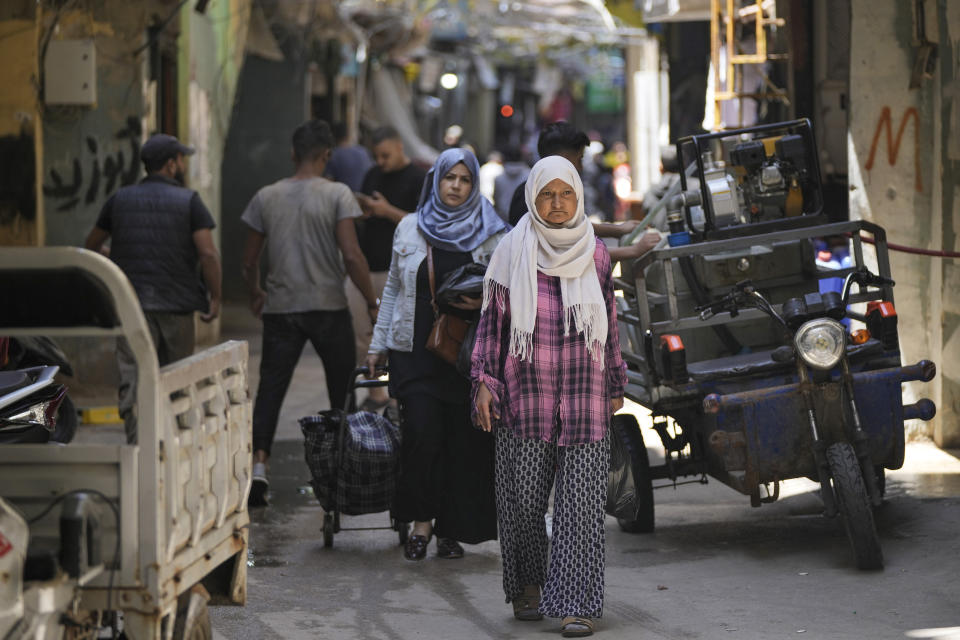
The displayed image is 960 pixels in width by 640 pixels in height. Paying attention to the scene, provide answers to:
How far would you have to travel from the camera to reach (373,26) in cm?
2347

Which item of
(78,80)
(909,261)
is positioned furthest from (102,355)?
(909,261)

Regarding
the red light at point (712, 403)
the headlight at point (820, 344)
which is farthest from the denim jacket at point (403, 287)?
the headlight at point (820, 344)

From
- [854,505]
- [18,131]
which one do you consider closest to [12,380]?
[854,505]

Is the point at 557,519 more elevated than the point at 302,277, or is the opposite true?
the point at 302,277

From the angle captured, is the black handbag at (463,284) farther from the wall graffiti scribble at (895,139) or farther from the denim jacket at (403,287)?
the wall graffiti scribble at (895,139)

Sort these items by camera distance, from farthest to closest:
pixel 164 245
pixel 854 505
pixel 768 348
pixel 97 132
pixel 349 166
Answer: pixel 349 166, pixel 97 132, pixel 164 245, pixel 768 348, pixel 854 505

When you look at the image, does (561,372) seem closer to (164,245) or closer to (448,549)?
(448,549)

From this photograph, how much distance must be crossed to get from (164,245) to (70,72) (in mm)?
2929

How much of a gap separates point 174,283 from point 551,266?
293cm

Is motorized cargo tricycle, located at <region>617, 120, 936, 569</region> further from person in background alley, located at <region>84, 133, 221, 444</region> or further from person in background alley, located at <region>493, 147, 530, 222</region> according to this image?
person in background alley, located at <region>493, 147, 530, 222</region>

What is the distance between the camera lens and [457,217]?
6461mm

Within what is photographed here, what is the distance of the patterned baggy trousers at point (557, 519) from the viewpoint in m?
5.40

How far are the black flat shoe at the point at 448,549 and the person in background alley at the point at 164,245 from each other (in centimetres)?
186

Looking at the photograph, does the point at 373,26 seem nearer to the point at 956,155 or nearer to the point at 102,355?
the point at 102,355
